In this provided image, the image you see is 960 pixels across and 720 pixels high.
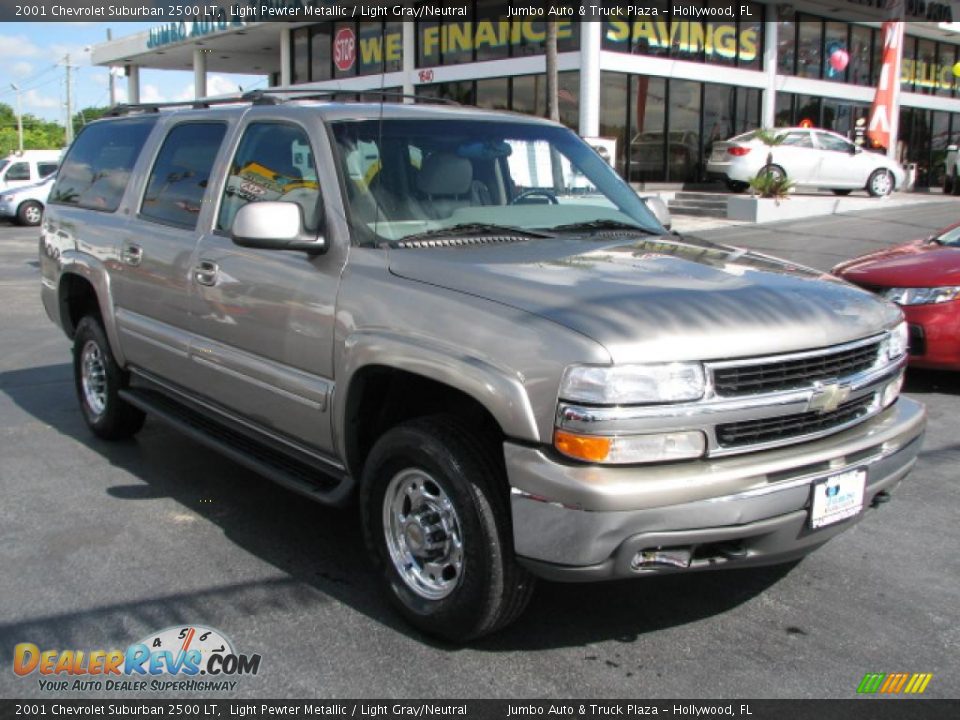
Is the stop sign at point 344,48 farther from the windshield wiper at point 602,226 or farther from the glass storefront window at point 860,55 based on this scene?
the windshield wiper at point 602,226

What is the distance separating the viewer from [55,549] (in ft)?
14.2

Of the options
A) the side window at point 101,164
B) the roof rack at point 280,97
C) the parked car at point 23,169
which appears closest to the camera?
the roof rack at point 280,97

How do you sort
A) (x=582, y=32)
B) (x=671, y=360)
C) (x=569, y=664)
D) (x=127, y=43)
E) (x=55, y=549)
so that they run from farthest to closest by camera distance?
(x=127, y=43)
(x=582, y=32)
(x=55, y=549)
(x=569, y=664)
(x=671, y=360)

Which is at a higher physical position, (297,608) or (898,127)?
(898,127)

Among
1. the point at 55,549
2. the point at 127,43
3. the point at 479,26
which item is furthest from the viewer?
the point at 127,43

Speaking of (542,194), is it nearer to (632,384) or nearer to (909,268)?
(632,384)

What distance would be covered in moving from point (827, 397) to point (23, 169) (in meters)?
27.0

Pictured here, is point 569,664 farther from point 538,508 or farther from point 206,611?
point 206,611

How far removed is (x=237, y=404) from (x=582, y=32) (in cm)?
1782

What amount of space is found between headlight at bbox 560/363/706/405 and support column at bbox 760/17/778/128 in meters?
23.6

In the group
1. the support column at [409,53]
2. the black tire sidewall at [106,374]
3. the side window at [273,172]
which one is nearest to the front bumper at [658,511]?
the side window at [273,172]

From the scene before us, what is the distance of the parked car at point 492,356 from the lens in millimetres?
2938

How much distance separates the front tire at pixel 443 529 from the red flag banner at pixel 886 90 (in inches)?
952

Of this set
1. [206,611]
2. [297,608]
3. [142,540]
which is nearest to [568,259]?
[297,608]
